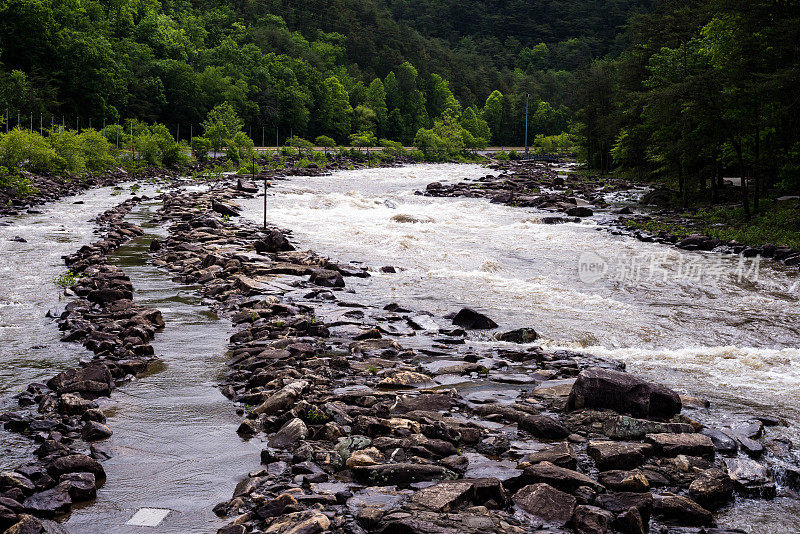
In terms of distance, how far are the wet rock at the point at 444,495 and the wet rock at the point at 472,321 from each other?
23.3 feet

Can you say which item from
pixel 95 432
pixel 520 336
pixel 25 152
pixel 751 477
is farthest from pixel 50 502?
pixel 25 152

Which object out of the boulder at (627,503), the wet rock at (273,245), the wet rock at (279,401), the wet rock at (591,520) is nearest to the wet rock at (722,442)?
the boulder at (627,503)

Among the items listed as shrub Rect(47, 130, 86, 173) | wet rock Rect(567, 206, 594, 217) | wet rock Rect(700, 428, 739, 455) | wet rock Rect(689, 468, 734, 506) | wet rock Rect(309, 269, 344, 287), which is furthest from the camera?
shrub Rect(47, 130, 86, 173)

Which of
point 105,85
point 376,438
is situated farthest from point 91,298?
point 105,85

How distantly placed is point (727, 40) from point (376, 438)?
33907 mm

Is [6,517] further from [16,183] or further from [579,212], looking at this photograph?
[16,183]

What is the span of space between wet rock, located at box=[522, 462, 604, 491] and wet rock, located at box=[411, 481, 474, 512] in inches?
27.7

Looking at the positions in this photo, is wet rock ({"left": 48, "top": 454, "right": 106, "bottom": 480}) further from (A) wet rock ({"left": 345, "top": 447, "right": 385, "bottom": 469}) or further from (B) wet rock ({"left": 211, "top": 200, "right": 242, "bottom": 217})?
(B) wet rock ({"left": 211, "top": 200, "right": 242, "bottom": 217})

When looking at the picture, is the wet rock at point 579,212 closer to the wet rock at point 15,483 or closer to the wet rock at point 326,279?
the wet rock at point 326,279

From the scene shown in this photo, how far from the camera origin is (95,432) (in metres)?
7.49

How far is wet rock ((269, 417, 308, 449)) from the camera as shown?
737 cm

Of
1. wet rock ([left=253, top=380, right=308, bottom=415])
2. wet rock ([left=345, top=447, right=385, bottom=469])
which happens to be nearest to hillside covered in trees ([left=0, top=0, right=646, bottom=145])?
wet rock ([left=253, top=380, right=308, bottom=415])

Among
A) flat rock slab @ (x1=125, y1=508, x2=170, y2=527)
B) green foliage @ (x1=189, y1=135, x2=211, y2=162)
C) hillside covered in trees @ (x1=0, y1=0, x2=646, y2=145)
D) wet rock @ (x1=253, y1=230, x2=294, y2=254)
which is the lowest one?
flat rock slab @ (x1=125, y1=508, x2=170, y2=527)

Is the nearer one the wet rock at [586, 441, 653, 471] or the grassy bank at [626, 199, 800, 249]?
the wet rock at [586, 441, 653, 471]
